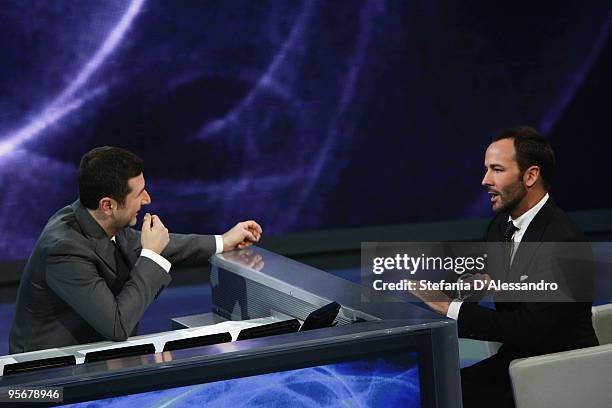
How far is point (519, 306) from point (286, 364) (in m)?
1.12

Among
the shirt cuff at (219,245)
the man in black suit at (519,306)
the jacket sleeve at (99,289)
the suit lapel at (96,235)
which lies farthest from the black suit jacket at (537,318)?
the suit lapel at (96,235)

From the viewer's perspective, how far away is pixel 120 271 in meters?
3.30

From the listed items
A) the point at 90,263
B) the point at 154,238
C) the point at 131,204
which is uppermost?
the point at 131,204

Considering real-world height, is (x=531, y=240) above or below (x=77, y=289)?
above

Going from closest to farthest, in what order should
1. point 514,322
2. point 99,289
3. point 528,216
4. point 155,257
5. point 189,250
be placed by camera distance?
point 99,289, point 155,257, point 514,322, point 528,216, point 189,250

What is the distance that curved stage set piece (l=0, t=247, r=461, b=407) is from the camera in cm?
233

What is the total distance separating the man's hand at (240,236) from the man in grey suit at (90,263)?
0.41 m

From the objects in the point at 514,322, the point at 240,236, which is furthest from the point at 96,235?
the point at 514,322

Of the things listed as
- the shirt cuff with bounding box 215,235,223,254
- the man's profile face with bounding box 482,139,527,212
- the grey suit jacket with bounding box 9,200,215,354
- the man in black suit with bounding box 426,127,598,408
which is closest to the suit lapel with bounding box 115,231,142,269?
the grey suit jacket with bounding box 9,200,215,354

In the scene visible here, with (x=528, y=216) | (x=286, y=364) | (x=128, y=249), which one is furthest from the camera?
(x=528, y=216)

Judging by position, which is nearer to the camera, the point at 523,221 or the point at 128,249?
the point at 128,249

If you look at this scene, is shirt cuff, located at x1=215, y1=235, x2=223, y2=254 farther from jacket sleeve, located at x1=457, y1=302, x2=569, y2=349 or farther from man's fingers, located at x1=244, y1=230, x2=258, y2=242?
jacket sleeve, located at x1=457, y1=302, x2=569, y2=349

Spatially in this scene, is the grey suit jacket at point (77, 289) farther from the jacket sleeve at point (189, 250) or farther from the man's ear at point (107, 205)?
the jacket sleeve at point (189, 250)

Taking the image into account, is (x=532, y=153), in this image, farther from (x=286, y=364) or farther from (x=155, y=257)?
(x=286, y=364)
